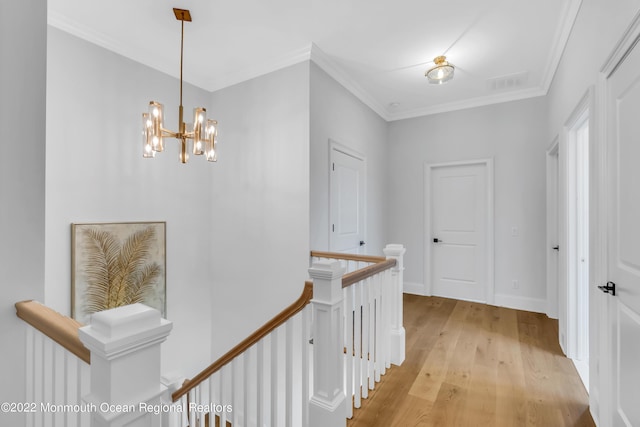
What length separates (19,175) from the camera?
3.87 feet

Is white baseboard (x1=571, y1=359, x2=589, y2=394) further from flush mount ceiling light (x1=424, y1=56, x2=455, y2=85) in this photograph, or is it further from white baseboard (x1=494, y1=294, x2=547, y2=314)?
flush mount ceiling light (x1=424, y1=56, x2=455, y2=85)

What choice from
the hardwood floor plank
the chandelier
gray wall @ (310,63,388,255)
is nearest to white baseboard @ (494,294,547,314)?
the hardwood floor plank

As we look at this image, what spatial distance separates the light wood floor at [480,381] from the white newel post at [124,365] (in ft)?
4.88

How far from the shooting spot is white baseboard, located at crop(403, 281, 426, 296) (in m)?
4.30

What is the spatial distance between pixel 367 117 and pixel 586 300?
293cm

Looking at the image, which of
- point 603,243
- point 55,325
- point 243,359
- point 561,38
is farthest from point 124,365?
point 561,38

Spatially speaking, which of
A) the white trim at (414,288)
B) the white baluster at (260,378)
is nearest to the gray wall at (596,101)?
the white baluster at (260,378)

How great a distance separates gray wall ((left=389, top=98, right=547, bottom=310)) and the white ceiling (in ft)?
1.59

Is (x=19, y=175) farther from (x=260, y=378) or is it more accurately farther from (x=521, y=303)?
(x=521, y=303)

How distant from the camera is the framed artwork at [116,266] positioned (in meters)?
2.38

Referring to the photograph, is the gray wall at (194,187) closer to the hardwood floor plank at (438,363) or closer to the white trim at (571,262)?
the hardwood floor plank at (438,363)

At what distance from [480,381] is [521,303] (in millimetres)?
2016

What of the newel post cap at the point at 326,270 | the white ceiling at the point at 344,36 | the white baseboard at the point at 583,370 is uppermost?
the white ceiling at the point at 344,36

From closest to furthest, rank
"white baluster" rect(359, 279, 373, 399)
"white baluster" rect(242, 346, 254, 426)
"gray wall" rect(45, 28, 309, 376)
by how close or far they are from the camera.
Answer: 1. "white baluster" rect(242, 346, 254, 426)
2. "white baluster" rect(359, 279, 373, 399)
3. "gray wall" rect(45, 28, 309, 376)
